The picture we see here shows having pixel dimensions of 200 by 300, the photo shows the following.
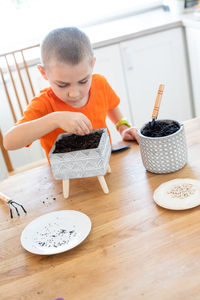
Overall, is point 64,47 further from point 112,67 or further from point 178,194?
point 112,67

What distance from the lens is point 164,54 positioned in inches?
101

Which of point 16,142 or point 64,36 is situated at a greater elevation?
point 64,36

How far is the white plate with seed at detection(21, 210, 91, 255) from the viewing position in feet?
2.68

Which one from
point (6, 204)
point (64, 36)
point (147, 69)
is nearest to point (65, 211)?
point (6, 204)

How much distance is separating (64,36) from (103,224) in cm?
58

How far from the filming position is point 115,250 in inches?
30.4

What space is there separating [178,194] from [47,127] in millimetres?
446

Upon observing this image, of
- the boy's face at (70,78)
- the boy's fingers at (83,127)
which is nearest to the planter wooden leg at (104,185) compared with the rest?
the boy's fingers at (83,127)

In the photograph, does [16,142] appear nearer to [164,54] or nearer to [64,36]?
[64,36]

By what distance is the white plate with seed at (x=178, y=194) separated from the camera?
34.1 inches

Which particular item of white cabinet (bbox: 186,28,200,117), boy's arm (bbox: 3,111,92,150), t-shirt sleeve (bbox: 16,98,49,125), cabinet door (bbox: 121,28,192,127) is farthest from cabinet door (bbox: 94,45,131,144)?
boy's arm (bbox: 3,111,92,150)

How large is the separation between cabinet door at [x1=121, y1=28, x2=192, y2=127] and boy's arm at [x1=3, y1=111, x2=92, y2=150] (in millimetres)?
1507

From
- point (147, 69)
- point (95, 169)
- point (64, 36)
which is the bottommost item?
point (147, 69)

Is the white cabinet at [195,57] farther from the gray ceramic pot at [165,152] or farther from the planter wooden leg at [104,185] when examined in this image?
the planter wooden leg at [104,185]
